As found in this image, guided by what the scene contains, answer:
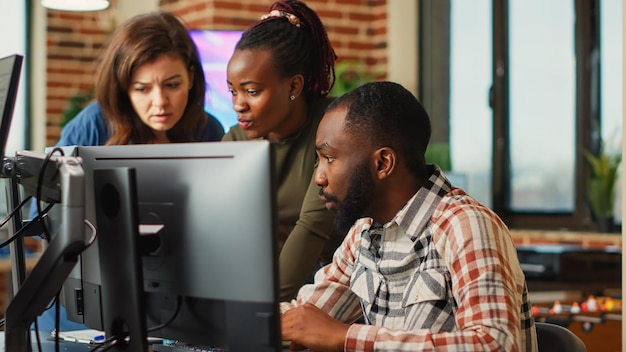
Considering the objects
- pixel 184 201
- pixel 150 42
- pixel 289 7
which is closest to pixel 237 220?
pixel 184 201

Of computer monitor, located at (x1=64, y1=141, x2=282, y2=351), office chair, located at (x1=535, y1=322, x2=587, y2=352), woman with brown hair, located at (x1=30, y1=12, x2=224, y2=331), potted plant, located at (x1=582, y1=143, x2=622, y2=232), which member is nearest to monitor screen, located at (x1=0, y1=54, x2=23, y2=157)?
computer monitor, located at (x1=64, y1=141, x2=282, y2=351)

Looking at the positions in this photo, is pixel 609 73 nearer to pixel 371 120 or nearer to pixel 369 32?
pixel 369 32

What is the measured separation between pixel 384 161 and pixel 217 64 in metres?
2.69

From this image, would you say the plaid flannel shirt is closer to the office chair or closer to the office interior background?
the office chair

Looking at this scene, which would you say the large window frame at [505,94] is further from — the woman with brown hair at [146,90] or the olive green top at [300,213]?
the olive green top at [300,213]

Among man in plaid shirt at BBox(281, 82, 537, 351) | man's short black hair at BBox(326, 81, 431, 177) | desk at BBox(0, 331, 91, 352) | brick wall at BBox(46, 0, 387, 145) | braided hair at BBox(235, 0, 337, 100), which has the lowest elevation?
desk at BBox(0, 331, 91, 352)

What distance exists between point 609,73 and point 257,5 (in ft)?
5.99

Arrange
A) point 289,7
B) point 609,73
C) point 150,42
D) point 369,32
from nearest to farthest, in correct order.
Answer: point 289,7, point 150,42, point 609,73, point 369,32

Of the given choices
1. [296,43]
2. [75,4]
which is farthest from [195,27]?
[296,43]

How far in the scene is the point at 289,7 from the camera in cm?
231

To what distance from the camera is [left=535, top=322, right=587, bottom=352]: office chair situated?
1.67 metres

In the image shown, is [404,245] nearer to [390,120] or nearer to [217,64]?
[390,120]

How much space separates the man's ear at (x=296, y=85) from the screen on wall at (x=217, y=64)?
5.85 feet

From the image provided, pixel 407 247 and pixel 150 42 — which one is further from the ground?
pixel 150 42
